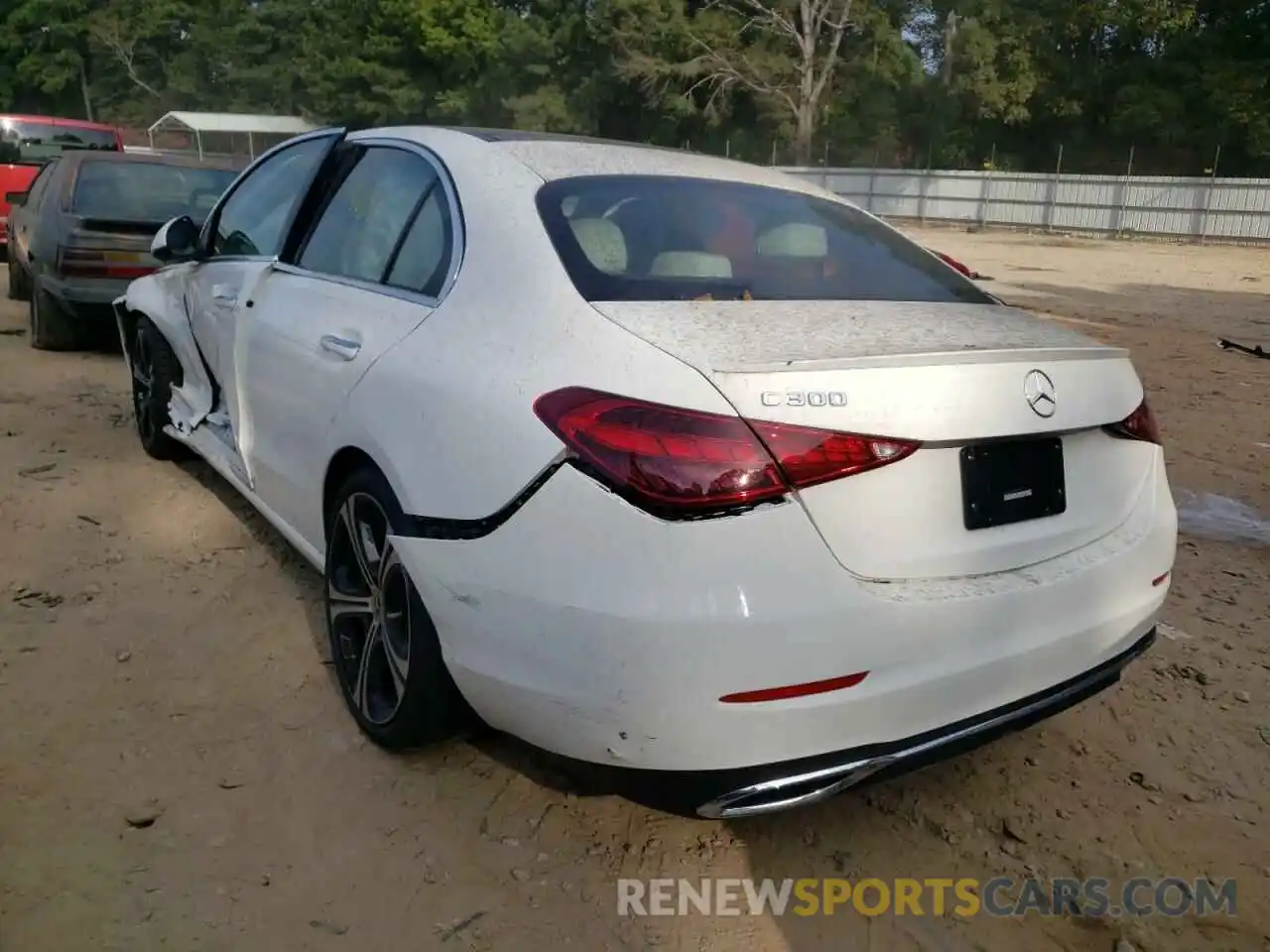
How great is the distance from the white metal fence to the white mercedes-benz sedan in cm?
2778

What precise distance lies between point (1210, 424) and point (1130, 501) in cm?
478

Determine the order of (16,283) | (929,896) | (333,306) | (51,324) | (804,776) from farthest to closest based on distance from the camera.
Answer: (16,283), (51,324), (333,306), (929,896), (804,776)

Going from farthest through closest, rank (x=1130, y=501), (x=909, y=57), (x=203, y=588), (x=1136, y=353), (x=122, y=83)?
(x=122, y=83) → (x=909, y=57) → (x=1136, y=353) → (x=203, y=588) → (x=1130, y=501)

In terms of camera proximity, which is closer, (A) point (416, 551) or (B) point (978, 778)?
(A) point (416, 551)

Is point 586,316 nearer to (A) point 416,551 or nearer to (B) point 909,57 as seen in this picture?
(A) point 416,551

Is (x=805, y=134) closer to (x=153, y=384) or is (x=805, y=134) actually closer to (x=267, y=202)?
(x=153, y=384)

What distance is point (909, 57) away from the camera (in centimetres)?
4331

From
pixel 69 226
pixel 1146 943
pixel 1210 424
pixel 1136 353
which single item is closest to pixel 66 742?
pixel 1146 943

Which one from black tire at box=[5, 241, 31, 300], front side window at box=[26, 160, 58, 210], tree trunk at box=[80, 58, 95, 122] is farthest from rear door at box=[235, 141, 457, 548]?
tree trunk at box=[80, 58, 95, 122]

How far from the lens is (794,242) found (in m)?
2.90

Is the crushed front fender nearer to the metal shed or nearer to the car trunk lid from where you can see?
the car trunk lid

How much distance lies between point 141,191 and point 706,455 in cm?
744

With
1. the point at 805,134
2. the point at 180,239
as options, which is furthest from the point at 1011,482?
the point at 805,134

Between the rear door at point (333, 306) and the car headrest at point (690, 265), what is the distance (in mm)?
543
